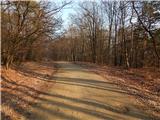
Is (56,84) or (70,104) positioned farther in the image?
(56,84)

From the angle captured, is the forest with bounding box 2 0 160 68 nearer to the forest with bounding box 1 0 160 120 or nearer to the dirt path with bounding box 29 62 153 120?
the forest with bounding box 1 0 160 120

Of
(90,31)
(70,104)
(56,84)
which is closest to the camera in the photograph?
(70,104)

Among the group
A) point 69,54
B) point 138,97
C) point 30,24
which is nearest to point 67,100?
point 138,97

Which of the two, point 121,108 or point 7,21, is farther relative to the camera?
point 7,21

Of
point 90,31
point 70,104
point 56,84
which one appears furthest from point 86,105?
point 90,31

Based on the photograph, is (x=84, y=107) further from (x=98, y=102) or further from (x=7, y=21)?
(x=7, y=21)

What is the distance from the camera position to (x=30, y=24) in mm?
17547

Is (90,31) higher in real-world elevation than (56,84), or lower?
higher

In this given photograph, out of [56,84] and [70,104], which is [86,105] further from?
[56,84]

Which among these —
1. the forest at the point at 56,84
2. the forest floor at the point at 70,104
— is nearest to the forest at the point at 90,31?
the forest at the point at 56,84

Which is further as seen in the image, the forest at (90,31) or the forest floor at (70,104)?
the forest at (90,31)

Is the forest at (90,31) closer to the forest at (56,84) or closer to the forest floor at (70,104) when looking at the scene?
the forest at (56,84)

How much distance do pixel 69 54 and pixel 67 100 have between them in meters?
72.8

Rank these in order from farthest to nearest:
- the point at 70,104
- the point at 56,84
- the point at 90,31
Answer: the point at 90,31
the point at 56,84
the point at 70,104
